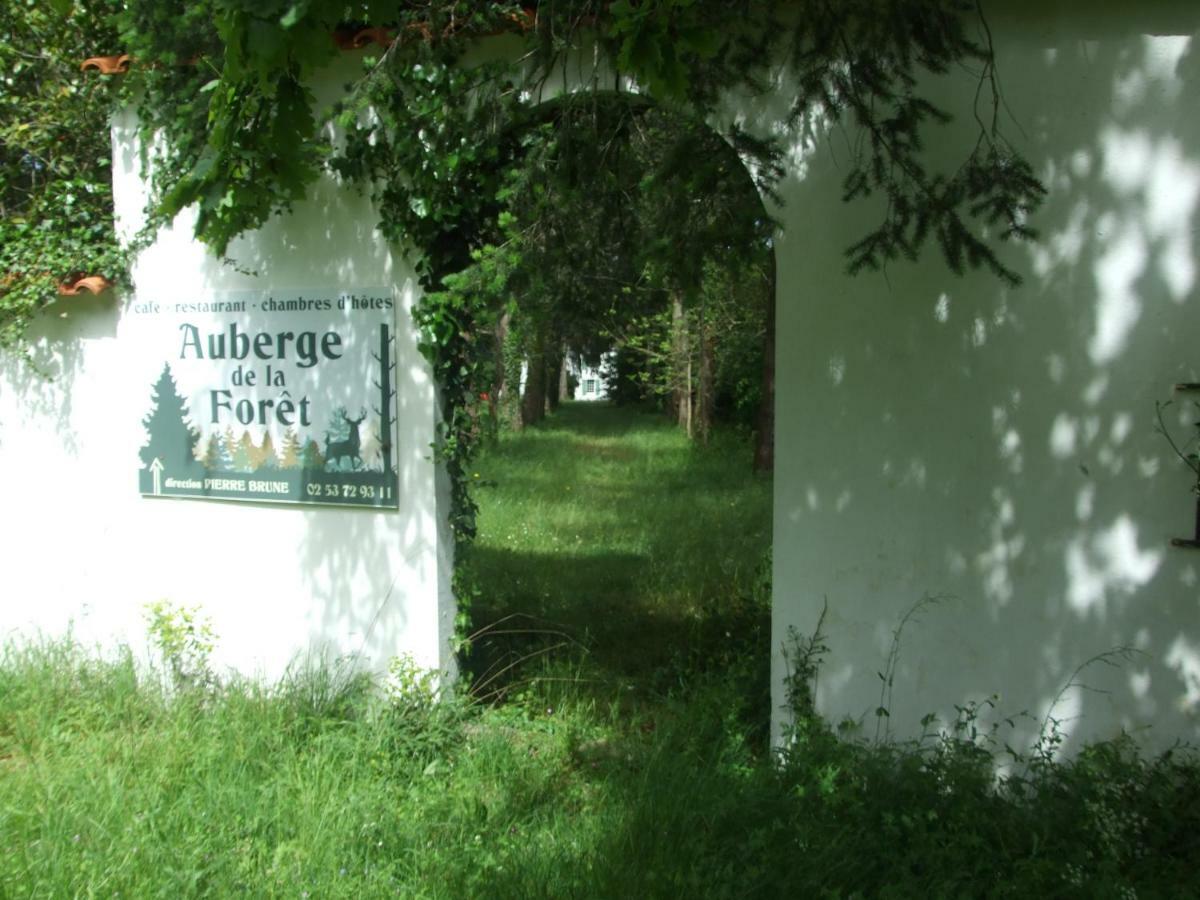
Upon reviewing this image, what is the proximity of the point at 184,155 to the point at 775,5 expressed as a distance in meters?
3.40

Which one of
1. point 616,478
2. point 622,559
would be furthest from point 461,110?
point 616,478

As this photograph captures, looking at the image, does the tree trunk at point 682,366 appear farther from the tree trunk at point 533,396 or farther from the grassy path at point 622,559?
the tree trunk at point 533,396

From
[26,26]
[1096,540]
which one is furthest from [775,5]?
[26,26]

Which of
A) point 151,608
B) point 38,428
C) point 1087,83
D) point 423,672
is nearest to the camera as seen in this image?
point 1087,83

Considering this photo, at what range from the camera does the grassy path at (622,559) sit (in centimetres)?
757

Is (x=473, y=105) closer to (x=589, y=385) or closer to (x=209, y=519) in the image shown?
(x=209, y=519)

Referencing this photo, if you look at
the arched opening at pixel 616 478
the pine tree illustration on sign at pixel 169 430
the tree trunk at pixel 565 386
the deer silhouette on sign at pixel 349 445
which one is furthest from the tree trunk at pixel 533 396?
the deer silhouette on sign at pixel 349 445

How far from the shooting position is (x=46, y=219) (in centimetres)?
690

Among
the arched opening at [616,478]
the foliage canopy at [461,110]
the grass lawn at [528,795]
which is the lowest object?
the grass lawn at [528,795]

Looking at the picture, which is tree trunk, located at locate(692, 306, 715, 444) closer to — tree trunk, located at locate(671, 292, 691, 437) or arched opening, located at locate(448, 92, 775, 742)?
tree trunk, located at locate(671, 292, 691, 437)

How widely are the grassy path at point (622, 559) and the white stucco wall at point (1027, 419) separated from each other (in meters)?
1.85

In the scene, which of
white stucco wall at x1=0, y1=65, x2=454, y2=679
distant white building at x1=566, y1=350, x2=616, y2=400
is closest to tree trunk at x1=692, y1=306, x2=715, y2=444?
white stucco wall at x1=0, y1=65, x2=454, y2=679

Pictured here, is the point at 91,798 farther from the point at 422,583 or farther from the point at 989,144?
the point at 989,144

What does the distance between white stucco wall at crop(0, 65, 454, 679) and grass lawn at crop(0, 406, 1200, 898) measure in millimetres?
289
